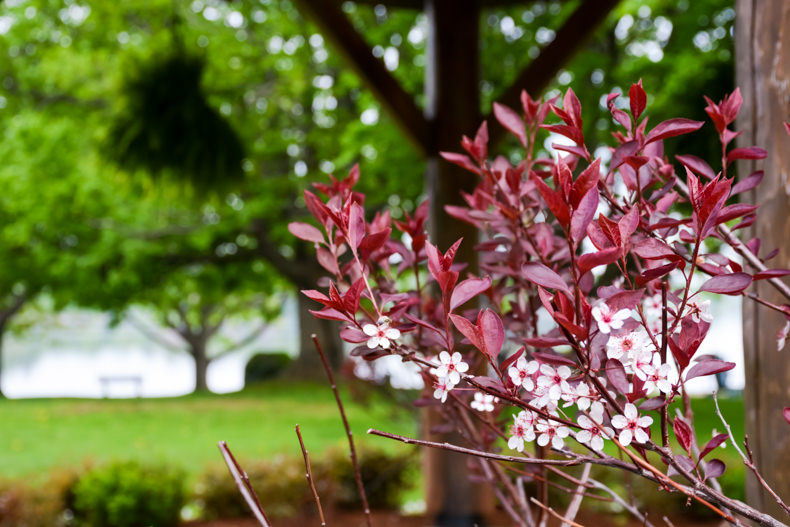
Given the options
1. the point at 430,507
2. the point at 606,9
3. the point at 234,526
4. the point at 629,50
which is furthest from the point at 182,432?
the point at 606,9

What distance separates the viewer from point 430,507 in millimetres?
3152

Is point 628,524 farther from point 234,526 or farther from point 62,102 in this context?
point 62,102

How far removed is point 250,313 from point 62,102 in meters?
9.32

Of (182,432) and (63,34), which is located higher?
(63,34)

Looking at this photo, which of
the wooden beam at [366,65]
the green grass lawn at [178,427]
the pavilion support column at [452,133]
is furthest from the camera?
the green grass lawn at [178,427]

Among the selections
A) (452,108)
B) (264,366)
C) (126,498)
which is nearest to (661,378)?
(452,108)

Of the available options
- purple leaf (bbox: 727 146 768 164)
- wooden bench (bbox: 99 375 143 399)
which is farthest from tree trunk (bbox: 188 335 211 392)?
purple leaf (bbox: 727 146 768 164)

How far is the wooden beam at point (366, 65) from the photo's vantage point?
2.48 meters

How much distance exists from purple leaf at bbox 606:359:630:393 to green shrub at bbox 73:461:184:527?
359 centimetres

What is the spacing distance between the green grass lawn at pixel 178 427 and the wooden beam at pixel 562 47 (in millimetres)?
3166

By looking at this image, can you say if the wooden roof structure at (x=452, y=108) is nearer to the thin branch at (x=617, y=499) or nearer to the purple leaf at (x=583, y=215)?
the thin branch at (x=617, y=499)

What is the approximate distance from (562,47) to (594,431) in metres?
2.37

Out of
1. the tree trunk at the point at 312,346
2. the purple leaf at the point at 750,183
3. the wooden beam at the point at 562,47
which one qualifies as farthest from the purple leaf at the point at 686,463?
the tree trunk at the point at 312,346

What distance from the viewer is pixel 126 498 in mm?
3660
